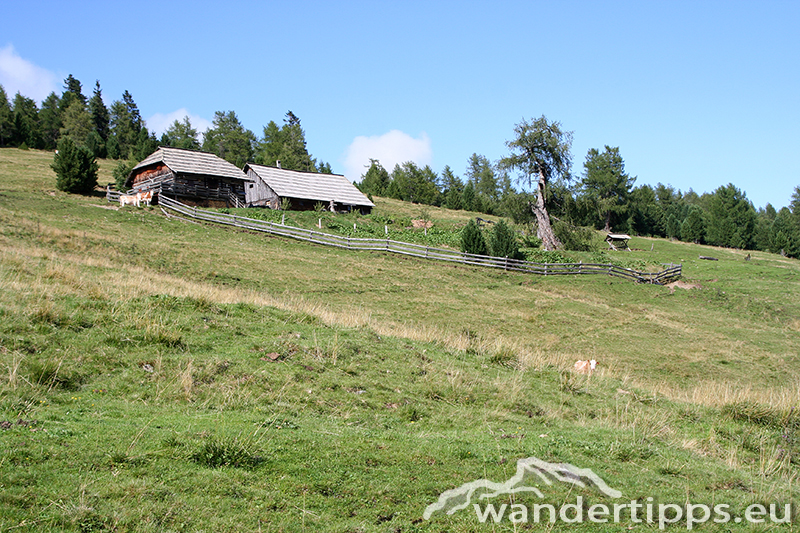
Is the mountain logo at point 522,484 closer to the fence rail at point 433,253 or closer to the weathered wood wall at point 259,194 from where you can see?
the fence rail at point 433,253

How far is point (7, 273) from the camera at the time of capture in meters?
13.6

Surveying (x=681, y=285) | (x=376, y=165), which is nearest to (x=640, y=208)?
(x=376, y=165)

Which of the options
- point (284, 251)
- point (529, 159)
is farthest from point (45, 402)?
point (529, 159)

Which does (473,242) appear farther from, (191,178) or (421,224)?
(191,178)

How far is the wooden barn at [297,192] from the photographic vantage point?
5212 centimetres

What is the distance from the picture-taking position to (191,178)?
49031 mm

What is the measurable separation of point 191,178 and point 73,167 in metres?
9.36

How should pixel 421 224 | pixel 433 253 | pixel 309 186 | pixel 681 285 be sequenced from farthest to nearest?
1. pixel 309 186
2. pixel 421 224
3. pixel 433 253
4. pixel 681 285

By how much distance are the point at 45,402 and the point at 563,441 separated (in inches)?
296

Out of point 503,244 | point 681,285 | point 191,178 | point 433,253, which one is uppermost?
point 191,178

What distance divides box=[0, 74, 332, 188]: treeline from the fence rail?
45.6 meters

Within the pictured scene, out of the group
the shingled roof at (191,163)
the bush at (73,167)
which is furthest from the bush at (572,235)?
the bush at (73,167)

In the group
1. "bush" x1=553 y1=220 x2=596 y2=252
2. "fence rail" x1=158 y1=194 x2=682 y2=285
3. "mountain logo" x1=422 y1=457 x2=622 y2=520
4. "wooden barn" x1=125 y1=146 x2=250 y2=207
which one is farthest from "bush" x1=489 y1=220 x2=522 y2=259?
"mountain logo" x1=422 y1=457 x2=622 y2=520

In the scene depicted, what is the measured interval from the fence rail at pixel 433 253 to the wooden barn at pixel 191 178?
7.87 meters
